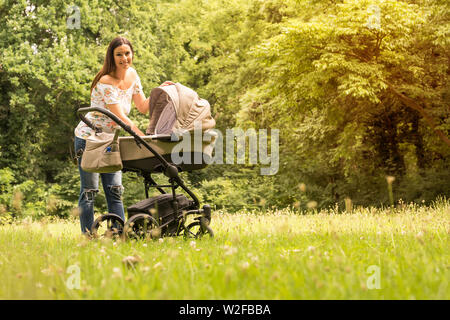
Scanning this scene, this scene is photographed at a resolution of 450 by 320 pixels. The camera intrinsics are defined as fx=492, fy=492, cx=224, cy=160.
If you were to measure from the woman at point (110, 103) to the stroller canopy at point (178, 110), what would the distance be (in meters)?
0.24

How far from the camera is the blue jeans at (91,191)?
4.64 metres

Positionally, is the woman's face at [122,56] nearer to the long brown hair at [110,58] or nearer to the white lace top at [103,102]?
the long brown hair at [110,58]

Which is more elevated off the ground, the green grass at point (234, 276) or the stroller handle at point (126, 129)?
the stroller handle at point (126, 129)

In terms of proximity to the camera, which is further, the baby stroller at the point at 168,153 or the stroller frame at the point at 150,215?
the baby stroller at the point at 168,153

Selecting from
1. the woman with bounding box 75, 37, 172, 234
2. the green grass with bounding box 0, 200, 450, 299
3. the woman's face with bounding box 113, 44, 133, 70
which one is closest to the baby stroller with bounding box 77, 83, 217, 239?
the woman with bounding box 75, 37, 172, 234

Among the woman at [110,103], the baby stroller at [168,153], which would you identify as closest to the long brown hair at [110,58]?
the woman at [110,103]

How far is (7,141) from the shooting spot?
19.2 m

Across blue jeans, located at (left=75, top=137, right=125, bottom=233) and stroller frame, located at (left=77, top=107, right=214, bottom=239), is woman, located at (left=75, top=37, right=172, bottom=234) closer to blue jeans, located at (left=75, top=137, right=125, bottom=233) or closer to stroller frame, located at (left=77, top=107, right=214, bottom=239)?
blue jeans, located at (left=75, top=137, right=125, bottom=233)

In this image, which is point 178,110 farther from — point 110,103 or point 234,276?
point 234,276

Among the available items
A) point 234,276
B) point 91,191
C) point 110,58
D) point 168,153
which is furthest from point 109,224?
point 234,276

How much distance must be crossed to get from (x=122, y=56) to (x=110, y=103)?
0.44m

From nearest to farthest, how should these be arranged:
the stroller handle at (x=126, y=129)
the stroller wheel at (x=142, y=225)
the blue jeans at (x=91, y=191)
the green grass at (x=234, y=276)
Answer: the green grass at (x=234, y=276), the stroller handle at (x=126, y=129), the stroller wheel at (x=142, y=225), the blue jeans at (x=91, y=191)
